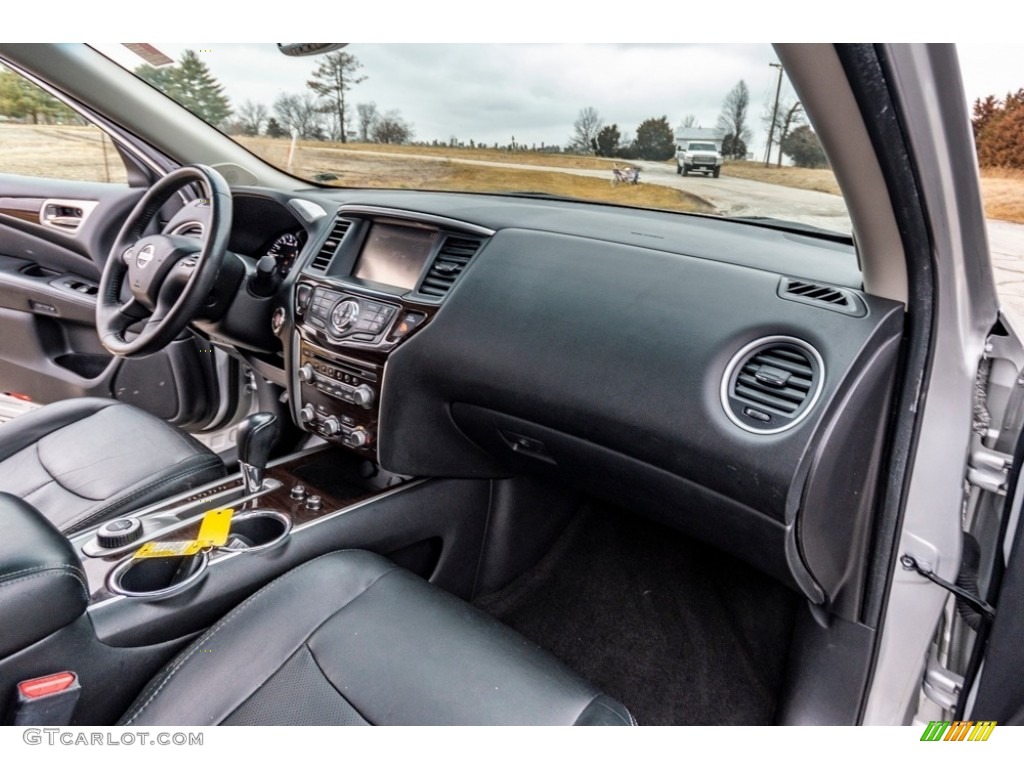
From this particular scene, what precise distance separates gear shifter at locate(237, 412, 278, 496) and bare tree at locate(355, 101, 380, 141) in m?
1.02

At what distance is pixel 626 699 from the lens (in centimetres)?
168

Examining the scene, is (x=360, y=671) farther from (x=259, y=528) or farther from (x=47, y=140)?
(x=47, y=140)

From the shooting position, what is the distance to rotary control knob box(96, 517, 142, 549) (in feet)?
4.29

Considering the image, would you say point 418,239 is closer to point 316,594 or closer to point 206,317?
point 206,317

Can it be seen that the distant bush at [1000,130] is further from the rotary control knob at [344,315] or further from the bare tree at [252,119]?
the bare tree at [252,119]

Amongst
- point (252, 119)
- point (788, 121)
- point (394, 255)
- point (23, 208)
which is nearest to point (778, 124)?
point (788, 121)

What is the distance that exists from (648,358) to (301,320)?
91 centimetres

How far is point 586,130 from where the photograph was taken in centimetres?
175

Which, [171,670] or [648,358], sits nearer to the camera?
[171,670]

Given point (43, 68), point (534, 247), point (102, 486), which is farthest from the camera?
point (43, 68)

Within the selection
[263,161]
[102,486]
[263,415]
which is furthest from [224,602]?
[263,161]

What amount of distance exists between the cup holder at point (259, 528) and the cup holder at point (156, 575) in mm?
98

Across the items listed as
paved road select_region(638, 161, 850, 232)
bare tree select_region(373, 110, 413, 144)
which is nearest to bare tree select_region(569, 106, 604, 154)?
paved road select_region(638, 161, 850, 232)

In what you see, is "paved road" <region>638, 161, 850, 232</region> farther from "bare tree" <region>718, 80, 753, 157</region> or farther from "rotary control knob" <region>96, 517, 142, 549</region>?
"rotary control knob" <region>96, 517, 142, 549</region>
